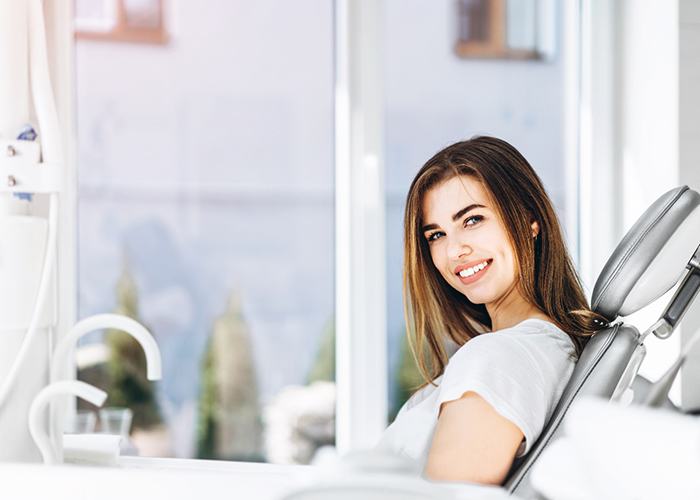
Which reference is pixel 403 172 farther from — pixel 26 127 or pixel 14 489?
pixel 14 489

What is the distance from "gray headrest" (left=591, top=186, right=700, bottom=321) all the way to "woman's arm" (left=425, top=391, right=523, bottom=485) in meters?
0.29

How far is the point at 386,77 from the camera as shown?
2318 millimetres

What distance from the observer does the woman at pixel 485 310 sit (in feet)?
4.11

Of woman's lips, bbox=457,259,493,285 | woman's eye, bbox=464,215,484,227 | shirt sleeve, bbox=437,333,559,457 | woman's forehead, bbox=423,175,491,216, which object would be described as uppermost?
woman's forehead, bbox=423,175,491,216

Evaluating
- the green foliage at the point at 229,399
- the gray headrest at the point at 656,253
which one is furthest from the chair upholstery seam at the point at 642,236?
the green foliage at the point at 229,399

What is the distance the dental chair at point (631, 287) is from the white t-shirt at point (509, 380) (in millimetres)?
30

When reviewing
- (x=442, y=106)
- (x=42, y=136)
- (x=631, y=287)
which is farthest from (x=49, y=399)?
(x=442, y=106)

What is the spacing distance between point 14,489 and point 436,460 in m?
0.58

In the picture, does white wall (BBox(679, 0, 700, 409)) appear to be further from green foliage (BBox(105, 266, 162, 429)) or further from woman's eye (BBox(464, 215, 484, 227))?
green foliage (BBox(105, 266, 162, 429))

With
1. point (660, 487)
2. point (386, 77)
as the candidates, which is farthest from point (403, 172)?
point (660, 487)

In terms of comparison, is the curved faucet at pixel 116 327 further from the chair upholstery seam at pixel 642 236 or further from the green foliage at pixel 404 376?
the green foliage at pixel 404 376

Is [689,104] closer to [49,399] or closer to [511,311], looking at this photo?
[511,311]

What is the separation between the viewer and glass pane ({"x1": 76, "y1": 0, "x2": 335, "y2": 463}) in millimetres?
2584

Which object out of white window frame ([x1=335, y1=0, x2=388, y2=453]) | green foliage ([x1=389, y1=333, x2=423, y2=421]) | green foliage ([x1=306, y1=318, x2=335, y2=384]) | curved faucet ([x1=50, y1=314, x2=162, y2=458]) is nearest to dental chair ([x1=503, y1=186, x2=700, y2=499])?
curved faucet ([x1=50, y1=314, x2=162, y2=458])
